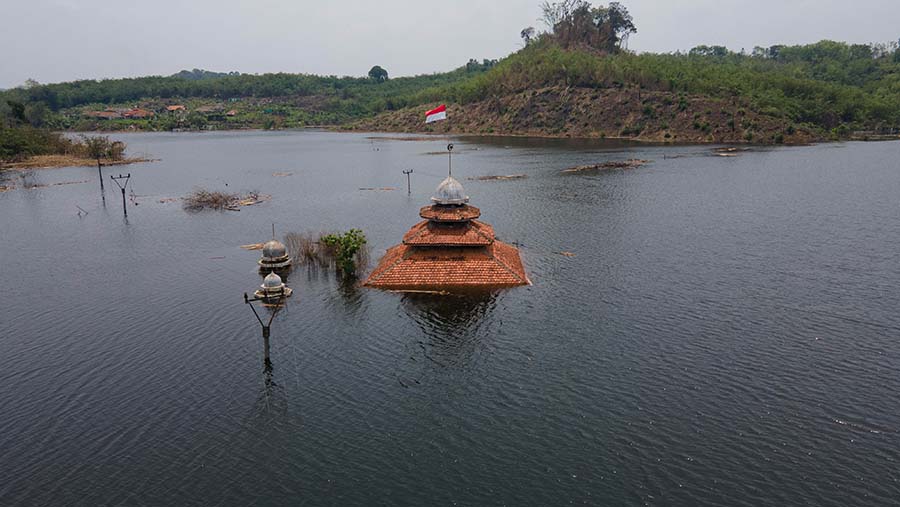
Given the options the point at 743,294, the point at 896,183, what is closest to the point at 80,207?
the point at 743,294

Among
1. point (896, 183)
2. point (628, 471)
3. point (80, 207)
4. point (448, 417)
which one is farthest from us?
point (896, 183)

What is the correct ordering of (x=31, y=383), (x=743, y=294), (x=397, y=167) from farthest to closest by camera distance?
(x=397, y=167) → (x=743, y=294) → (x=31, y=383)

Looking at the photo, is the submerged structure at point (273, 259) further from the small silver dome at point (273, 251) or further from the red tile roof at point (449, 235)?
the red tile roof at point (449, 235)

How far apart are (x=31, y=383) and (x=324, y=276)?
2620cm

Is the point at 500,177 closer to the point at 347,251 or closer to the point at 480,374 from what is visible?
the point at 347,251

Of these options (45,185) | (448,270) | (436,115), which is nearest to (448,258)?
(448,270)

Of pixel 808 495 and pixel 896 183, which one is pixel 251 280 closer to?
pixel 808 495

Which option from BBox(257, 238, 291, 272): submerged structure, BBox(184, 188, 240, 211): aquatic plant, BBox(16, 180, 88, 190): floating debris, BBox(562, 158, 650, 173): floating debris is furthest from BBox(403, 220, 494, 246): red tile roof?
BBox(16, 180, 88, 190): floating debris

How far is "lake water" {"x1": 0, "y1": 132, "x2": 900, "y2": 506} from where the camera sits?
28031 millimetres

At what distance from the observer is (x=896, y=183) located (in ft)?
340

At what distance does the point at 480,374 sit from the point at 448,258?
18.0 m

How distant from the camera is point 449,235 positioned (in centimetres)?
5481

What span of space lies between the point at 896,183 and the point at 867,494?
99.2 metres

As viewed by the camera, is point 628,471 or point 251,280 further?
point 251,280
